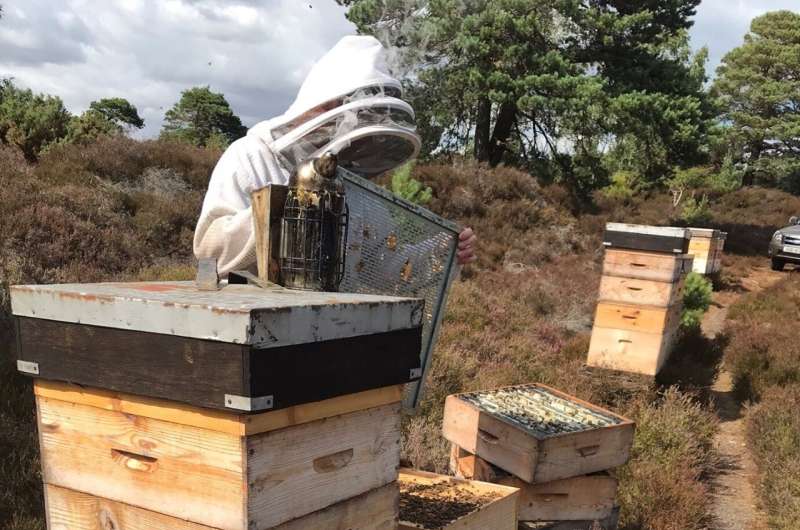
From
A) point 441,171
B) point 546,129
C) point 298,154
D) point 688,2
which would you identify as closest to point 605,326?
point 298,154

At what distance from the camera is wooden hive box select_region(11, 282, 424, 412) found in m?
1.22

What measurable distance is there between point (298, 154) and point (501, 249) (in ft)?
31.6

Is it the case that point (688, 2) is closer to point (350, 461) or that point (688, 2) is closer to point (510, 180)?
point (510, 180)

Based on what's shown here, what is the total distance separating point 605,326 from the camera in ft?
19.6

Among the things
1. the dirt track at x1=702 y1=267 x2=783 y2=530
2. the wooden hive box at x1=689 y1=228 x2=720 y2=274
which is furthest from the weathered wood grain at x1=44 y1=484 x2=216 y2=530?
the wooden hive box at x1=689 y1=228 x2=720 y2=274

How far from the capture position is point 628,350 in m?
5.84

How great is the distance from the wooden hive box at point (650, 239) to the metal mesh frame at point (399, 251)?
155 inches

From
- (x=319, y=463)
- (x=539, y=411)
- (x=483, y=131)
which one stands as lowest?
(x=539, y=411)

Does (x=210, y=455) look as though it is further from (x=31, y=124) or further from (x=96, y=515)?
(x=31, y=124)

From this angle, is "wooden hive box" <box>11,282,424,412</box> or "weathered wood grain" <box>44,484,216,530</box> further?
"weathered wood grain" <box>44,484,216,530</box>

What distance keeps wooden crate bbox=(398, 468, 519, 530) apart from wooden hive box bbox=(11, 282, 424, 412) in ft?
2.67

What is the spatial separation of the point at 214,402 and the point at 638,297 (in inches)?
208

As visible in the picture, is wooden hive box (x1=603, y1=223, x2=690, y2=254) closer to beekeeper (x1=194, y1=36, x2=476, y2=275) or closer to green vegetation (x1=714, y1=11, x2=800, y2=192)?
beekeeper (x1=194, y1=36, x2=476, y2=275)

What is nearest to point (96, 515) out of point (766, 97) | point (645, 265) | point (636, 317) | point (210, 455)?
point (210, 455)
